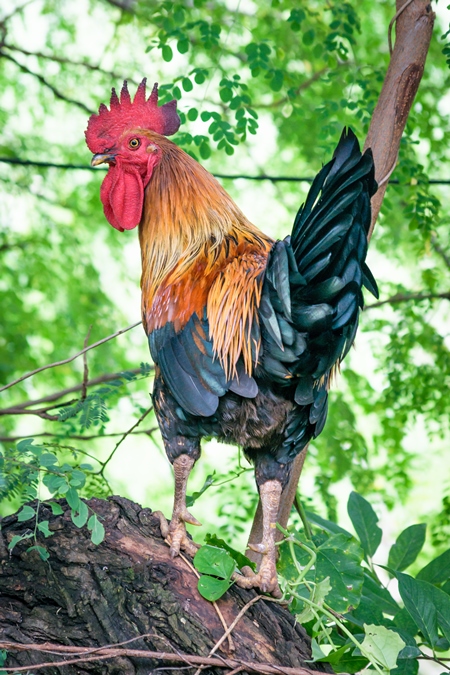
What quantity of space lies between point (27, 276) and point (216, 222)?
169 inches

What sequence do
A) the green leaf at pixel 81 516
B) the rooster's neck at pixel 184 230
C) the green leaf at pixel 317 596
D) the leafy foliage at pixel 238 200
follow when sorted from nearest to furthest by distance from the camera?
the green leaf at pixel 81 516 → the green leaf at pixel 317 596 → the rooster's neck at pixel 184 230 → the leafy foliage at pixel 238 200

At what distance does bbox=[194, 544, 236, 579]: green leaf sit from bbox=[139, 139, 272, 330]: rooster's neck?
824 mm

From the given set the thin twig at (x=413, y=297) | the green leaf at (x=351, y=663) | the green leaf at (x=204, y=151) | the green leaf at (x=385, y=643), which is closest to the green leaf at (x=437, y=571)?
the green leaf at (x=351, y=663)

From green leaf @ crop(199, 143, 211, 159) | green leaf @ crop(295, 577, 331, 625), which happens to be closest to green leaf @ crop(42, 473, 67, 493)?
green leaf @ crop(295, 577, 331, 625)

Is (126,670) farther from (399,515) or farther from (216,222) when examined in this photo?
(399,515)

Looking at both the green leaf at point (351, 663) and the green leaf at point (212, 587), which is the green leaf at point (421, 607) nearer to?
the green leaf at point (351, 663)

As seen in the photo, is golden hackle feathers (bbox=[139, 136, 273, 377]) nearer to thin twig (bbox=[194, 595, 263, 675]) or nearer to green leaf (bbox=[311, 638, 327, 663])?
thin twig (bbox=[194, 595, 263, 675])

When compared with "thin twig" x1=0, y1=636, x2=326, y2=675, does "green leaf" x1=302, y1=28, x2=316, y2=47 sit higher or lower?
higher

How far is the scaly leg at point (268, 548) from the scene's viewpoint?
8.30 feet

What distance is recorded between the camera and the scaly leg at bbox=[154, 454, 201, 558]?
8.23ft

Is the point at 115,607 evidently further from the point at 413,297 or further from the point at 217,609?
the point at 413,297

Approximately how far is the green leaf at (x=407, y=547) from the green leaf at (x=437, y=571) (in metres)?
0.09

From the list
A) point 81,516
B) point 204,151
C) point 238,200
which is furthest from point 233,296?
point 238,200

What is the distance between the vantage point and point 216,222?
2846 millimetres
